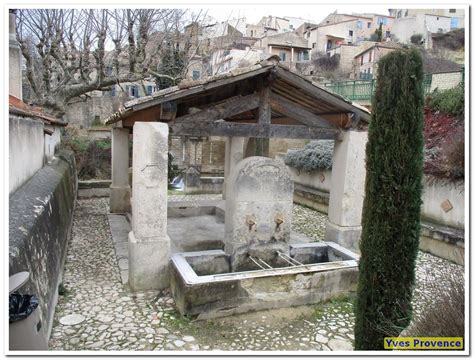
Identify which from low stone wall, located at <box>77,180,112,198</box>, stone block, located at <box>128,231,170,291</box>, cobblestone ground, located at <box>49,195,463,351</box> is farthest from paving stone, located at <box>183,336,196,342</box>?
low stone wall, located at <box>77,180,112,198</box>

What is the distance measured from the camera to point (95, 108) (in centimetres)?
2491

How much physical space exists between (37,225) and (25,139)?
221cm

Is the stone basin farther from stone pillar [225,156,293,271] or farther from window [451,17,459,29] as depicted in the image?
window [451,17,459,29]

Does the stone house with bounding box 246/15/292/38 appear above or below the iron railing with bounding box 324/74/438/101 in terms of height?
above

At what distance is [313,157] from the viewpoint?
13523 mm

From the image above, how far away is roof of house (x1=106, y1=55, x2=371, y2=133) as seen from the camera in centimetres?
557

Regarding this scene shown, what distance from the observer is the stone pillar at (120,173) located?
10.7 metres

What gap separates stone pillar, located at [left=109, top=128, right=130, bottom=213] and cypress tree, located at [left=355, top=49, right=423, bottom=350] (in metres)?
8.39

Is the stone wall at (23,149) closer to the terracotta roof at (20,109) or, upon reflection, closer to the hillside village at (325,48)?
the terracotta roof at (20,109)

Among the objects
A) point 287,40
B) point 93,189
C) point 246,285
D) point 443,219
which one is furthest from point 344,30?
point 246,285
